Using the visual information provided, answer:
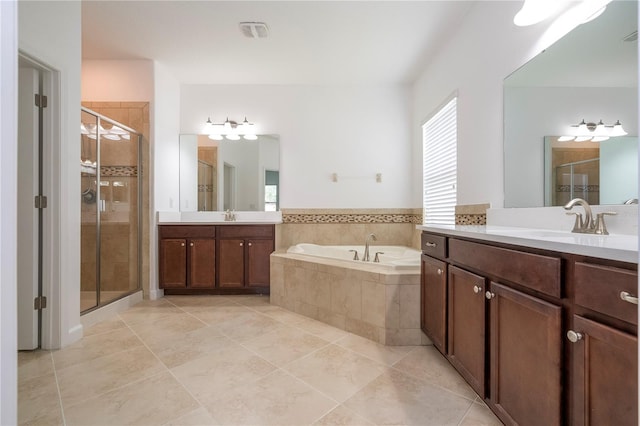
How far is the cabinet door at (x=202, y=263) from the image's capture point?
11.4ft

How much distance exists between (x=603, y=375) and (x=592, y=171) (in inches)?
42.1

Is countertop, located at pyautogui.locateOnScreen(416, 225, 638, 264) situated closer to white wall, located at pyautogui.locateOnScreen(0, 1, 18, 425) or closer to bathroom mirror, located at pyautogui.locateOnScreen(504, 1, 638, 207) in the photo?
bathroom mirror, located at pyautogui.locateOnScreen(504, 1, 638, 207)

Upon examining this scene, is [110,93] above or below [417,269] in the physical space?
above

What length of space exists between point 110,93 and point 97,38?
61cm

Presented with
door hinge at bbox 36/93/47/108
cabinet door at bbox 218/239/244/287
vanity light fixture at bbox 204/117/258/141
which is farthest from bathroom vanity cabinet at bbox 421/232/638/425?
vanity light fixture at bbox 204/117/258/141

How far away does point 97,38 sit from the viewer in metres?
2.91

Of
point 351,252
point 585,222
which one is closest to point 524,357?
point 585,222

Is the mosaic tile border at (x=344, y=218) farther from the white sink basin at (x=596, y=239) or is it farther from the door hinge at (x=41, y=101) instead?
the white sink basin at (x=596, y=239)

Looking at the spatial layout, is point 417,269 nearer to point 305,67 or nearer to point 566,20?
point 566,20

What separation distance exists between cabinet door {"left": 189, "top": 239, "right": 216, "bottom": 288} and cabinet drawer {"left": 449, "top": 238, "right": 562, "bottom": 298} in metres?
2.78

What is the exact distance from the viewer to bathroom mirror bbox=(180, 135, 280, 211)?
389cm

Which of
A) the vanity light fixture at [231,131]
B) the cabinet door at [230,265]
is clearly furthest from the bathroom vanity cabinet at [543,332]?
the vanity light fixture at [231,131]

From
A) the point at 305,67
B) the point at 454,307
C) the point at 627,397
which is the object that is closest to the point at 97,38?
the point at 305,67

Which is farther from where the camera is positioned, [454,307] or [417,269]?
[417,269]
